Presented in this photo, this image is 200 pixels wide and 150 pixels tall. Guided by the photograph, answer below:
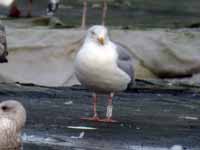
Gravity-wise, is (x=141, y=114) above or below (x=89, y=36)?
below

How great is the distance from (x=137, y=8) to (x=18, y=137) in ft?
59.1

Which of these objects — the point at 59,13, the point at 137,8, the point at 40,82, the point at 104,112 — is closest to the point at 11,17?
the point at 59,13

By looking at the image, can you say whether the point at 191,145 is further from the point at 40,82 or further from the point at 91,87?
the point at 40,82

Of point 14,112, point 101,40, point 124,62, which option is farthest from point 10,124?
point 124,62

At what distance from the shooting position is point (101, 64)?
946 centimetres

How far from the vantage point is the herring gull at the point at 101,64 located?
31.0 ft

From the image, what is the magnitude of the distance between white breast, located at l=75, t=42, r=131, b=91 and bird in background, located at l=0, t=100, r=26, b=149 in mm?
2285

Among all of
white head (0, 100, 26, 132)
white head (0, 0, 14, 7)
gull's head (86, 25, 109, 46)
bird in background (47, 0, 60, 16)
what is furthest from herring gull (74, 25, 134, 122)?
white head (0, 0, 14, 7)

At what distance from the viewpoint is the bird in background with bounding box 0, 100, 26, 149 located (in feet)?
22.8

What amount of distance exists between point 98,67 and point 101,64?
0.15ft

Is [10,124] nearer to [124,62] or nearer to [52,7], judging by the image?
[124,62]

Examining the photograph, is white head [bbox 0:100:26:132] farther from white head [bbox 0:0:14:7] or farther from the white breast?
white head [bbox 0:0:14:7]

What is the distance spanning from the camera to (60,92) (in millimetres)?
11586

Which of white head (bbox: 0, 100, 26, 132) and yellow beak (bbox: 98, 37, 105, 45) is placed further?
yellow beak (bbox: 98, 37, 105, 45)
